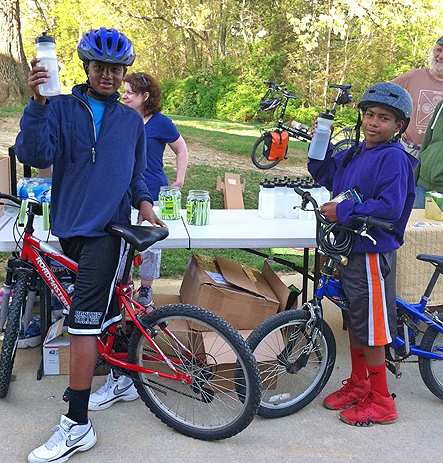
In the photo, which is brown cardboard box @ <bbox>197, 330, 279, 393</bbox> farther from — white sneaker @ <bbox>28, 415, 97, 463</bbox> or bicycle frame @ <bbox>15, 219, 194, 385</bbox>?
white sneaker @ <bbox>28, 415, 97, 463</bbox>

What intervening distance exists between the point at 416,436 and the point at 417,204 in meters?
2.36

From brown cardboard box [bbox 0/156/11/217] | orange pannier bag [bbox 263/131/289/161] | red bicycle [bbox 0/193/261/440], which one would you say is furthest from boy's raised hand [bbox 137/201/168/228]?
orange pannier bag [bbox 263/131/289/161]

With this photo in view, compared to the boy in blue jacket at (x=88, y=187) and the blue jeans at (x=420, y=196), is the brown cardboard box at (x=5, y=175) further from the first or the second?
the blue jeans at (x=420, y=196)

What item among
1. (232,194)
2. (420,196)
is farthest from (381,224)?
(232,194)

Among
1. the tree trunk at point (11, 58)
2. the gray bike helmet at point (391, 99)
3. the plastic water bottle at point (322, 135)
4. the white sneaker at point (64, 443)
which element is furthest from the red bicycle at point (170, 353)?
the tree trunk at point (11, 58)

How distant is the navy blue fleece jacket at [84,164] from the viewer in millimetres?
2521

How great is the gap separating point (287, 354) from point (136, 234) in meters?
1.16

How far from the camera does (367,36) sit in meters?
21.9

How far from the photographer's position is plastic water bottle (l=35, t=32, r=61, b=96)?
8.63ft

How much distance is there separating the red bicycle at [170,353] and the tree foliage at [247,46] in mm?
18378

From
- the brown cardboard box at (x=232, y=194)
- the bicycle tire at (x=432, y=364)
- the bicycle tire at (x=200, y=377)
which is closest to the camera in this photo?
the bicycle tire at (x=200, y=377)

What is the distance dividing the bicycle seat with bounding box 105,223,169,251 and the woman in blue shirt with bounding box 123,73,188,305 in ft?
5.02

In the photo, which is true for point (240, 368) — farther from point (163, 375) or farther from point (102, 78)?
point (102, 78)

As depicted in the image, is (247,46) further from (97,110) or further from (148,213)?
(97,110)
